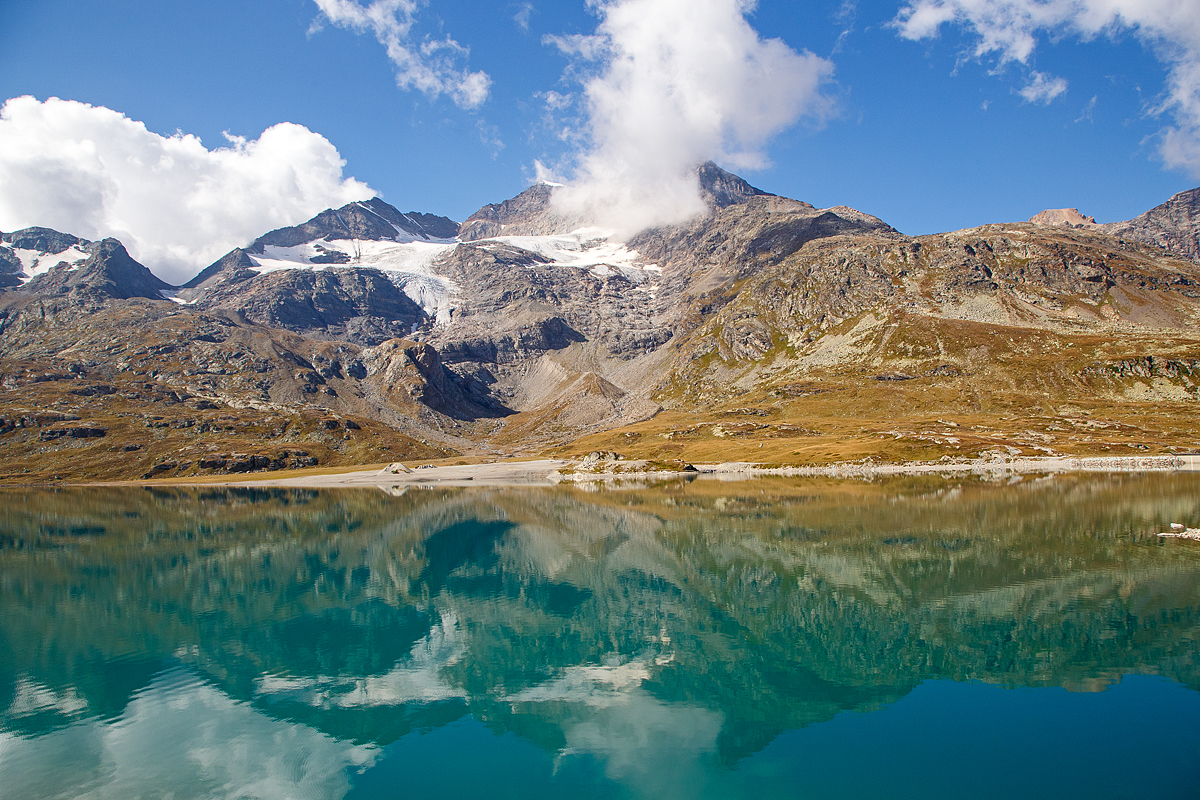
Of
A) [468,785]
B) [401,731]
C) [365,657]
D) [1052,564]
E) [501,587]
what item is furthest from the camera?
[501,587]

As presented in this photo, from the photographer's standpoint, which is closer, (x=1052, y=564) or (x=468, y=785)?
(x=468, y=785)

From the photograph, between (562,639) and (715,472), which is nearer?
(562,639)

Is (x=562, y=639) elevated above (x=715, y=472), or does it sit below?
above

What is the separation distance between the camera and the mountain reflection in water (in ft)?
75.7

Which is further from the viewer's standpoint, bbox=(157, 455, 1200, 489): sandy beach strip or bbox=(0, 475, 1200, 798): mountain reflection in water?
bbox=(157, 455, 1200, 489): sandy beach strip

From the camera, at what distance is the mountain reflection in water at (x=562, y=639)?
23.1 m

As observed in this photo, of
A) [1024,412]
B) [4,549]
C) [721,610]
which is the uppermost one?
[1024,412]

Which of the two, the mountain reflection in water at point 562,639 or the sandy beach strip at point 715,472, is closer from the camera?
the mountain reflection in water at point 562,639

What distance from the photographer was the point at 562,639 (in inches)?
1416

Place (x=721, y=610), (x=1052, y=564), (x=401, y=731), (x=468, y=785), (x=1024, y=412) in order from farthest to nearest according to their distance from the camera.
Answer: (x=1024, y=412) → (x=1052, y=564) → (x=721, y=610) → (x=401, y=731) → (x=468, y=785)

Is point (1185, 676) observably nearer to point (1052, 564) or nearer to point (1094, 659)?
point (1094, 659)

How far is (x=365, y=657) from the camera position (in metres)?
34.2

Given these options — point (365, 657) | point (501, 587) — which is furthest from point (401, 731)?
point (501, 587)

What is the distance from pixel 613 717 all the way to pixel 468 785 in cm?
693
